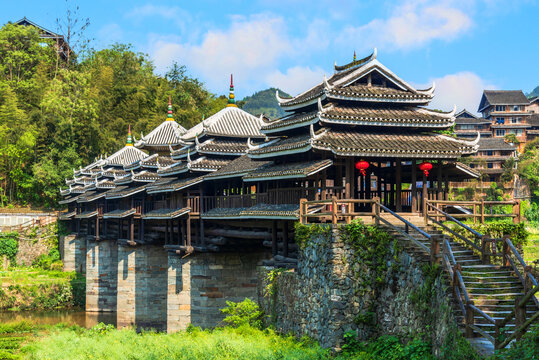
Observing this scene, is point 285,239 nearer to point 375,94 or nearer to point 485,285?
point 375,94

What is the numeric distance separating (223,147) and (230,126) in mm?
1993

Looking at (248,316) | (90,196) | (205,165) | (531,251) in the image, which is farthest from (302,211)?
(90,196)

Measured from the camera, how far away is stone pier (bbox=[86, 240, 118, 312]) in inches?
1815

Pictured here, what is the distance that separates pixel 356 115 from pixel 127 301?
78.5ft

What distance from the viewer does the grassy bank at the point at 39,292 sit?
46125 millimetres

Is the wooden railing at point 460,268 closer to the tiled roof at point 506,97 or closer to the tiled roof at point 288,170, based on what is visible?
the tiled roof at point 288,170

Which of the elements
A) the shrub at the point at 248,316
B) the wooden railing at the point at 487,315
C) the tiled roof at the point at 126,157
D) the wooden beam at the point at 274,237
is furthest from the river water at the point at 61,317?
the wooden railing at the point at 487,315

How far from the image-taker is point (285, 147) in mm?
21688

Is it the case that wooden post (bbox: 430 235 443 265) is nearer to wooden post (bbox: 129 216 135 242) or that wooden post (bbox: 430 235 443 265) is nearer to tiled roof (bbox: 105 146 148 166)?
wooden post (bbox: 129 216 135 242)

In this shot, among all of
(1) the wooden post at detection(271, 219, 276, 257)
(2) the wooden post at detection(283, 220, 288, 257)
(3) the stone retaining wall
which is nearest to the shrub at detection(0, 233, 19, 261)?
(1) the wooden post at detection(271, 219, 276, 257)

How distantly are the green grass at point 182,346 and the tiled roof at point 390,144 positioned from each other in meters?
6.39

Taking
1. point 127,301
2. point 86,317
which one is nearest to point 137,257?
point 127,301

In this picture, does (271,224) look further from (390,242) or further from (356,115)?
(390,242)

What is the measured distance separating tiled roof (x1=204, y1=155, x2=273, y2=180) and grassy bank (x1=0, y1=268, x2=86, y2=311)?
24928 mm
